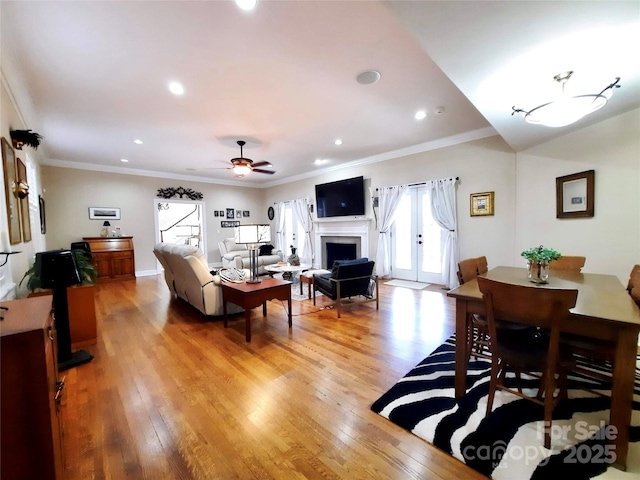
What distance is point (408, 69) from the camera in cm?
259

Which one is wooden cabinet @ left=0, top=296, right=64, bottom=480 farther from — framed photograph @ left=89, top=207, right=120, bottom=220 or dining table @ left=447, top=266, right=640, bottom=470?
framed photograph @ left=89, top=207, right=120, bottom=220

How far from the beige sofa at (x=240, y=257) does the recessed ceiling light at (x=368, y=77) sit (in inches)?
177

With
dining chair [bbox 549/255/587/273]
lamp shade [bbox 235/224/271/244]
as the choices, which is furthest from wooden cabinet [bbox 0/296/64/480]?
dining chair [bbox 549/255/587/273]

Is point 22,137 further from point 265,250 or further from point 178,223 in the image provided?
point 178,223

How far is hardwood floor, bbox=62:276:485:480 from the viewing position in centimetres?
140

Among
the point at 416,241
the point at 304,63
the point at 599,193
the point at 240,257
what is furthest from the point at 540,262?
the point at 240,257

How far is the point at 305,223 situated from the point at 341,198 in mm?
1591

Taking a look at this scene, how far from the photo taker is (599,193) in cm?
305

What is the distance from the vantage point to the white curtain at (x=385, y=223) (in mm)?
5668

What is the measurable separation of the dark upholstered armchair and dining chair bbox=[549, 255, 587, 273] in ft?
A: 6.77

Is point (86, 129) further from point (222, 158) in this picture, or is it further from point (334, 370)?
point (334, 370)

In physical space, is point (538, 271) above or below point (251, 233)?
below

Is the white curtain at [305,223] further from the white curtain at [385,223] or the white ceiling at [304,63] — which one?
Answer: the white ceiling at [304,63]

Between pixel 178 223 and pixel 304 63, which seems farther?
pixel 178 223
